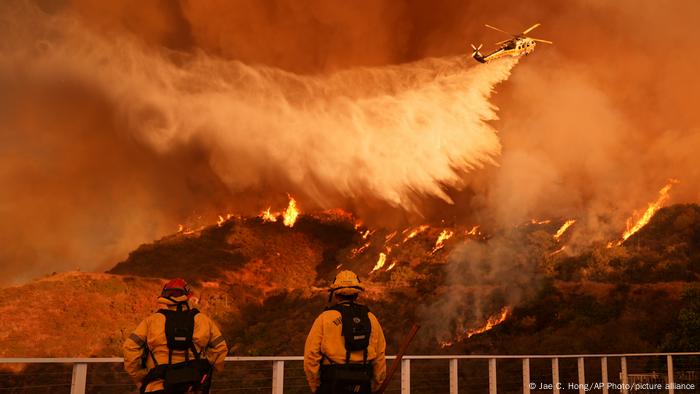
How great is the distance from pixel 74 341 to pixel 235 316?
18.1 m

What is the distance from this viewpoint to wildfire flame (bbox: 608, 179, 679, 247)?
59.5 m

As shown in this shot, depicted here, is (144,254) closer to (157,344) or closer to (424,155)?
(424,155)

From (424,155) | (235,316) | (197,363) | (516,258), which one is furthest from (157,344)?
(235,316)

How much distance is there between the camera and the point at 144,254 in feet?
304

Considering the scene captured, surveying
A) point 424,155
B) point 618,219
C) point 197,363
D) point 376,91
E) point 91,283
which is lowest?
point 197,363

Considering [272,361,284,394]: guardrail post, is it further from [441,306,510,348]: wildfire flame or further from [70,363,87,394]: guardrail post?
[441,306,510,348]: wildfire flame

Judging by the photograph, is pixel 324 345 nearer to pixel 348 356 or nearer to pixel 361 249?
pixel 348 356

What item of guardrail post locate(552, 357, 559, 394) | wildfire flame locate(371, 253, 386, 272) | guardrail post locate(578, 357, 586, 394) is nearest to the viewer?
guardrail post locate(552, 357, 559, 394)

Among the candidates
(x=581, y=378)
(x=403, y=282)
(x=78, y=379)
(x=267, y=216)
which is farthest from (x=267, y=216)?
(x=78, y=379)

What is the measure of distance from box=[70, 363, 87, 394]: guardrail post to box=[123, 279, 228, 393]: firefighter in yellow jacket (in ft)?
2.56

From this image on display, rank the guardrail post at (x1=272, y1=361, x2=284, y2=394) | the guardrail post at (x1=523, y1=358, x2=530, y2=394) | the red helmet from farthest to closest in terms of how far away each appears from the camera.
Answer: the guardrail post at (x1=523, y1=358, x2=530, y2=394), the guardrail post at (x1=272, y1=361, x2=284, y2=394), the red helmet

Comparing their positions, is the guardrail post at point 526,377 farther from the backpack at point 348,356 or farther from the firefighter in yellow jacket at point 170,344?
the firefighter in yellow jacket at point 170,344

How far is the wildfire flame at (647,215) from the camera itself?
2341 inches

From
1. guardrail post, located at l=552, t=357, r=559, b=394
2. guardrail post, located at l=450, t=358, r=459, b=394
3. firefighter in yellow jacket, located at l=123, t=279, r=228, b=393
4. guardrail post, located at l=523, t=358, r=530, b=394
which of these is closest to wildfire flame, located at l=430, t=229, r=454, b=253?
guardrail post, located at l=552, t=357, r=559, b=394
